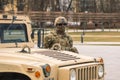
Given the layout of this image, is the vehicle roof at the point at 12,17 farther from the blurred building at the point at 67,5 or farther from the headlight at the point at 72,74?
the blurred building at the point at 67,5

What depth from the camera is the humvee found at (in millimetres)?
7457

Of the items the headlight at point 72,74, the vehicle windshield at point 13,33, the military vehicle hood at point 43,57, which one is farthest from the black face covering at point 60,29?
the headlight at point 72,74

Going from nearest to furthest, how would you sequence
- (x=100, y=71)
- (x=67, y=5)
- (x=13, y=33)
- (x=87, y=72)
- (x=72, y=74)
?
(x=72, y=74), (x=87, y=72), (x=100, y=71), (x=13, y=33), (x=67, y=5)

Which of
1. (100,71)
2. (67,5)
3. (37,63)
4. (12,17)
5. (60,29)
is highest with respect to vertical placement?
(12,17)

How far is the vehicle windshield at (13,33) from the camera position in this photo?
9047mm

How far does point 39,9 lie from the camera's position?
9531 centimetres

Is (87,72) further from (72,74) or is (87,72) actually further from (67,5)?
(67,5)

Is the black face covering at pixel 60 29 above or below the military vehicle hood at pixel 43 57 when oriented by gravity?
above

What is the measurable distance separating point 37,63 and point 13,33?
5.87 feet

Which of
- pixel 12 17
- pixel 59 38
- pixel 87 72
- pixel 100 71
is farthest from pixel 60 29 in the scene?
pixel 87 72

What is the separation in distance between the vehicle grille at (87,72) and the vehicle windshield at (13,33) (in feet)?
5.30

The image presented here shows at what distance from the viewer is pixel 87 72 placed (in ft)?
26.7

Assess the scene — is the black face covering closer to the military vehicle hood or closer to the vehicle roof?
the vehicle roof

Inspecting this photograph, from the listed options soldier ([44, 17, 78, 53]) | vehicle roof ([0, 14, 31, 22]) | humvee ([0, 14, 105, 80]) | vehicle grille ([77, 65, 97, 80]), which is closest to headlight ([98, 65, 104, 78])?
humvee ([0, 14, 105, 80])
